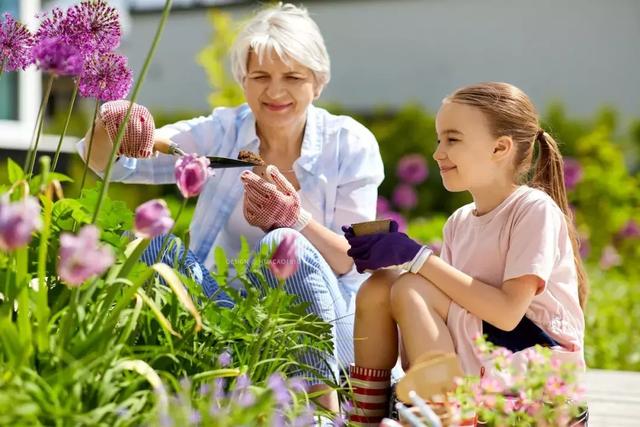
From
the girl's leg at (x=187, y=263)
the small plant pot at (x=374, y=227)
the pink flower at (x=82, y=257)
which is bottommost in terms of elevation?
the girl's leg at (x=187, y=263)

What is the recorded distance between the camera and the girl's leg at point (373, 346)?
6.63 ft

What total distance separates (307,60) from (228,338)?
110cm

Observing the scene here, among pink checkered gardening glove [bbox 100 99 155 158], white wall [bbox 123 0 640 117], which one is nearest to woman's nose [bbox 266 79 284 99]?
pink checkered gardening glove [bbox 100 99 155 158]

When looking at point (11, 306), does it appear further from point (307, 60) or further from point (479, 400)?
point (307, 60)

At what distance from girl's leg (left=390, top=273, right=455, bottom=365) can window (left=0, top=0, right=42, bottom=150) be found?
380 centimetres

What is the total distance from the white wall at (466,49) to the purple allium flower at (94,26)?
11.3 meters

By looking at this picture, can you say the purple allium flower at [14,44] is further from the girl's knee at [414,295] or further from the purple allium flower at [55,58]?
the girl's knee at [414,295]

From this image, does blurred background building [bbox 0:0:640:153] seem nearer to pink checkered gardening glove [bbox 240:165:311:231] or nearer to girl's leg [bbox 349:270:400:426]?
pink checkered gardening glove [bbox 240:165:311:231]

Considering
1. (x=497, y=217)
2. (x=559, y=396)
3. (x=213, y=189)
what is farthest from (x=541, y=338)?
(x=213, y=189)

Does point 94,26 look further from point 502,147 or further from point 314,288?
point 502,147

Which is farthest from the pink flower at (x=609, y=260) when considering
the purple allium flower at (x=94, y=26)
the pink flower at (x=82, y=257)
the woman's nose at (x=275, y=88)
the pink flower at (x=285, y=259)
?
the pink flower at (x=82, y=257)

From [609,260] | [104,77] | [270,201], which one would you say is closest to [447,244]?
[270,201]

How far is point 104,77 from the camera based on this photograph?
1.80m

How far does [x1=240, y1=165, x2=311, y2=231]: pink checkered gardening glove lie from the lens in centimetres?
222
